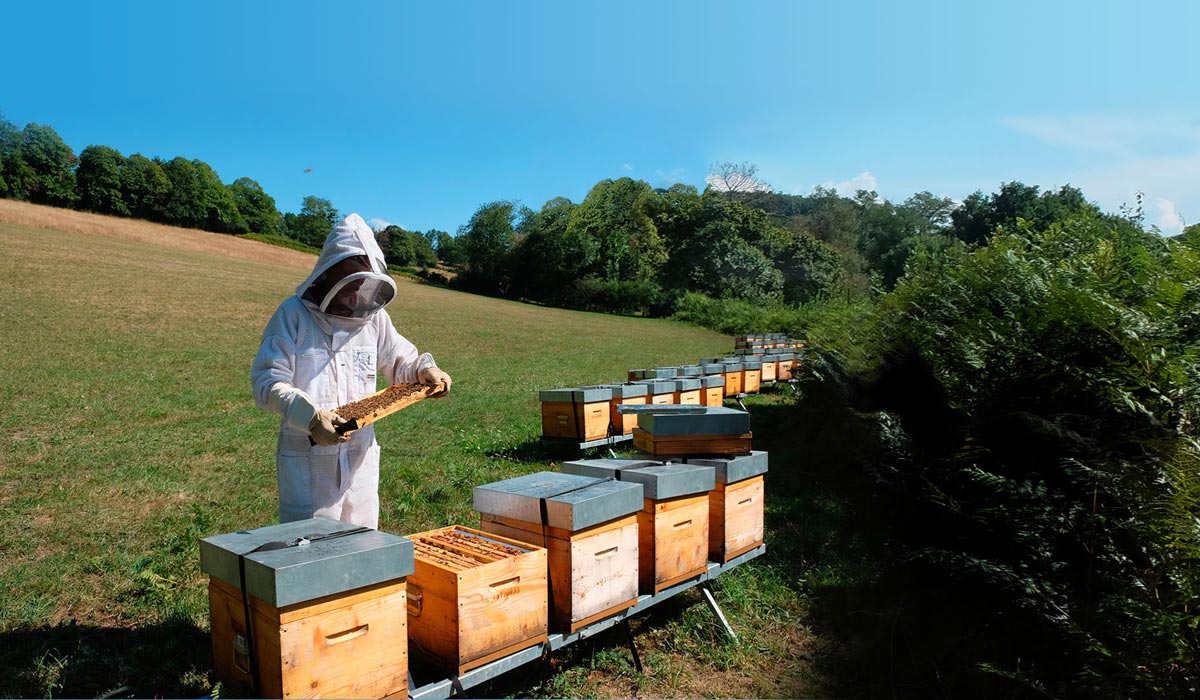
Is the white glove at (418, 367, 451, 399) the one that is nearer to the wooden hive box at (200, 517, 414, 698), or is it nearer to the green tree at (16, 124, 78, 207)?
the wooden hive box at (200, 517, 414, 698)

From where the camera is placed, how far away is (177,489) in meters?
7.00

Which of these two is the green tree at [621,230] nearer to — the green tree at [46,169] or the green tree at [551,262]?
the green tree at [551,262]

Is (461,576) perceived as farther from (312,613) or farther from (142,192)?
(142,192)

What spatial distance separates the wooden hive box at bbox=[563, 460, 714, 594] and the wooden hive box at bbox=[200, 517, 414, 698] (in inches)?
59.6

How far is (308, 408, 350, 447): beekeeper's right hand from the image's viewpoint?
2904 mm

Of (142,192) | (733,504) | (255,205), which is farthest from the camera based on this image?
(255,205)

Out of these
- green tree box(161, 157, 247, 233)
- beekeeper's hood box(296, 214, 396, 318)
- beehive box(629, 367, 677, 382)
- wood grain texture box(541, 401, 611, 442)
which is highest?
green tree box(161, 157, 247, 233)

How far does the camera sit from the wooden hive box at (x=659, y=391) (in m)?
9.04

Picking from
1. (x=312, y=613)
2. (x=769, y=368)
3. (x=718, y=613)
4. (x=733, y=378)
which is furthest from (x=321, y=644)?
(x=769, y=368)

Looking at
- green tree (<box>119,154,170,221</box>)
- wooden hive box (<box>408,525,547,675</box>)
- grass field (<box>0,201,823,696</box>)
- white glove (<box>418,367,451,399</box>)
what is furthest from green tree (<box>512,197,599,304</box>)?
wooden hive box (<box>408,525,547,675</box>)

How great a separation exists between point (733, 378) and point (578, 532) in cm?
998

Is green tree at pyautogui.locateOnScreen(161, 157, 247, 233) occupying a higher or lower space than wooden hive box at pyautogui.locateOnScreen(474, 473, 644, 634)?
higher

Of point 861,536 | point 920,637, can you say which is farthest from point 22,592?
point 861,536

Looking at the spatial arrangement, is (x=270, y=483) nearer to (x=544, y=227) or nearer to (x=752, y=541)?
(x=752, y=541)
